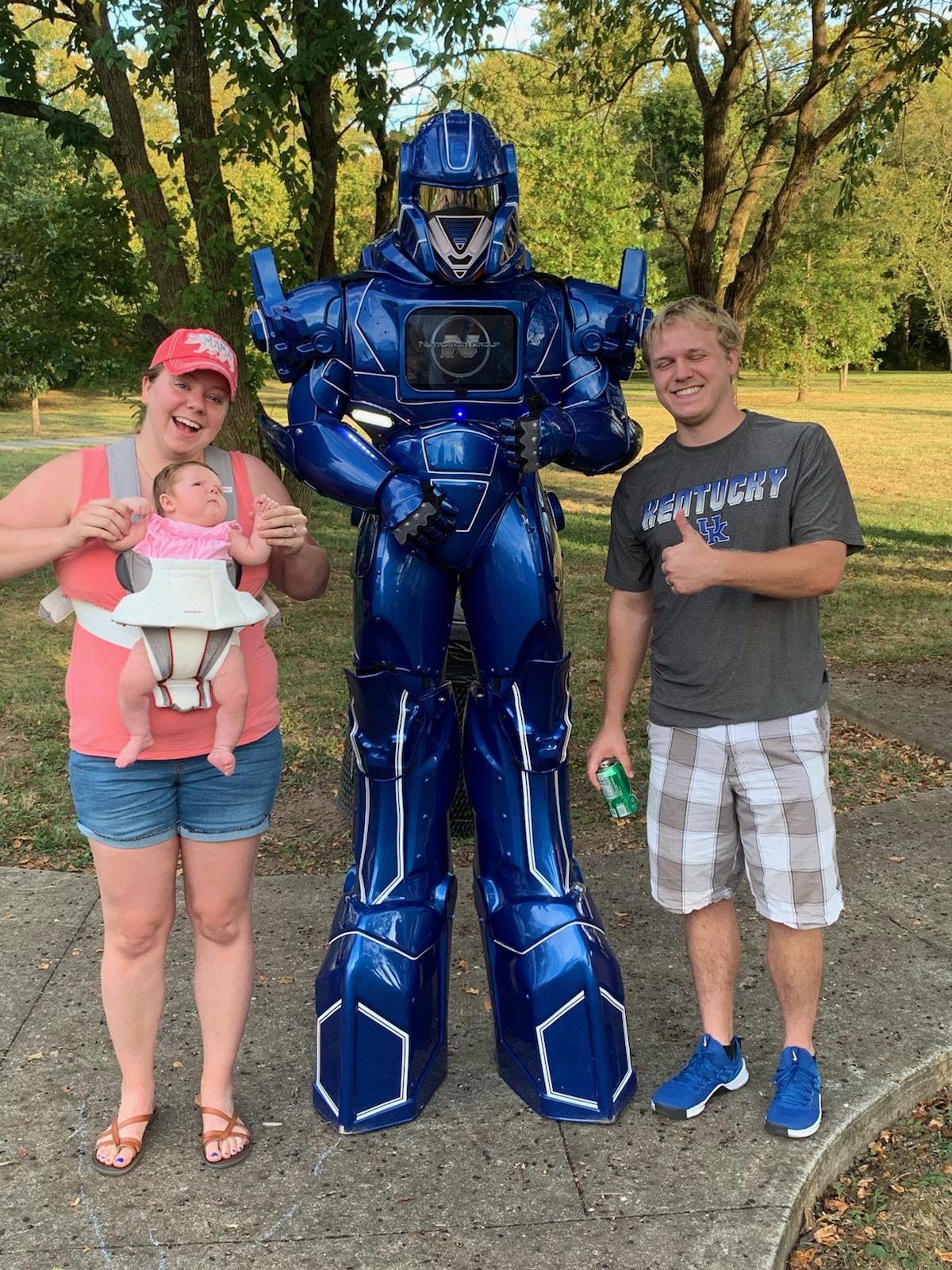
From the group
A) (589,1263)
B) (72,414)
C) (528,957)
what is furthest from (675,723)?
(72,414)

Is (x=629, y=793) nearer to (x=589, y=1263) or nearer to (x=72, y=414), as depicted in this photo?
(x=589, y=1263)

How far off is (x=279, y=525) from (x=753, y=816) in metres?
1.28

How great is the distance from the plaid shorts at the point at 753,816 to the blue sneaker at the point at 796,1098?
0.38m

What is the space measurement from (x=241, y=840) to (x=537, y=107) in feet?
44.9

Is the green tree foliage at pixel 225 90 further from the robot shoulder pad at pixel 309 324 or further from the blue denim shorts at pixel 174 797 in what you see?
the blue denim shorts at pixel 174 797

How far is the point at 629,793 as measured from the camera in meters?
2.78

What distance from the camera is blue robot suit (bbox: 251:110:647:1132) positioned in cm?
281

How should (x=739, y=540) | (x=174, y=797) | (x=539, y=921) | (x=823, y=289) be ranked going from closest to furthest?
(x=174, y=797) < (x=739, y=540) < (x=539, y=921) < (x=823, y=289)

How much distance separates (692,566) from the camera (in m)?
2.41

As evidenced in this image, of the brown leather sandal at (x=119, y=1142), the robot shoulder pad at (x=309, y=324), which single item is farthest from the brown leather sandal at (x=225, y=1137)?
the robot shoulder pad at (x=309, y=324)

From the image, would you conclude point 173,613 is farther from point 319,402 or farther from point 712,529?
point 712,529

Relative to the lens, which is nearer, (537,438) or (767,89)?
(537,438)

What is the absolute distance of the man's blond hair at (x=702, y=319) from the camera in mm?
2646

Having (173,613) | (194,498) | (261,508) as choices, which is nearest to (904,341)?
(261,508)
